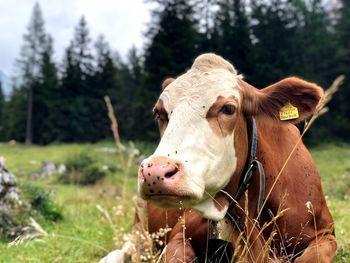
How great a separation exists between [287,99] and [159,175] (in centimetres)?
134

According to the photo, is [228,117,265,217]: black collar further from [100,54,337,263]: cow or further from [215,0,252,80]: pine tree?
[215,0,252,80]: pine tree

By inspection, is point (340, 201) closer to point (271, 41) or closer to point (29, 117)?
point (271, 41)

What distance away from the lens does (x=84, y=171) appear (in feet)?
69.7

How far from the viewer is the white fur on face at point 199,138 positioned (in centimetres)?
282

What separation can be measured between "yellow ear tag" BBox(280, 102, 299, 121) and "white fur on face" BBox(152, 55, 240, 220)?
0.42 metres

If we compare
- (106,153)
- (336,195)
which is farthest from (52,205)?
(106,153)

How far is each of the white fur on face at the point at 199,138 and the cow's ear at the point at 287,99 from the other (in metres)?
0.20

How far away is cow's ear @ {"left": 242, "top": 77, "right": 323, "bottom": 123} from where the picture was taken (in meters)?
3.49

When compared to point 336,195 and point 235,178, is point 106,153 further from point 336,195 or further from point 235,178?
point 235,178

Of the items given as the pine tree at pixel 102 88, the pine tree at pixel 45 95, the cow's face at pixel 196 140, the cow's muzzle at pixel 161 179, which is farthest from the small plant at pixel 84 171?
the pine tree at pixel 45 95

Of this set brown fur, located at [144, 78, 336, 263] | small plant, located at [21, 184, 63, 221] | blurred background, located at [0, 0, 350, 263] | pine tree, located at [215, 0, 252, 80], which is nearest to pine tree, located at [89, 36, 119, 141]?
blurred background, located at [0, 0, 350, 263]

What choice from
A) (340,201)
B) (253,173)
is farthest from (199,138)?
(340,201)

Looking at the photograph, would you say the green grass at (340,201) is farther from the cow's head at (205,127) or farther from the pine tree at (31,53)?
the pine tree at (31,53)

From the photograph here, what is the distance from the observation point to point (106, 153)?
33.3m
